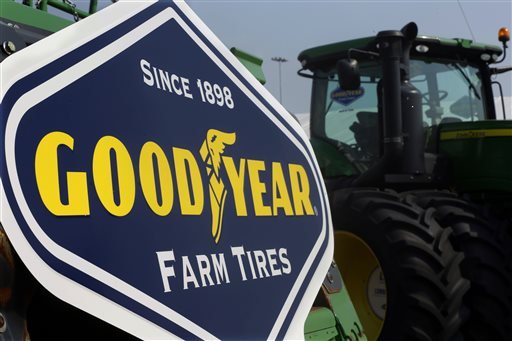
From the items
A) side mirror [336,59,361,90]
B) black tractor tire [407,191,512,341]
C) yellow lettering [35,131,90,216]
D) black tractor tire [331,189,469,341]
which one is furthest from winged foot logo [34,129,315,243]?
side mirror [336,59,361,90]

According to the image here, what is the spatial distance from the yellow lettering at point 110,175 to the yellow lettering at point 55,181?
1.5 inches

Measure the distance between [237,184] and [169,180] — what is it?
0.81 feet

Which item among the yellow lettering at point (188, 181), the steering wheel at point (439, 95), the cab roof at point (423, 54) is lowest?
the yellow lettering at point (188, 181)

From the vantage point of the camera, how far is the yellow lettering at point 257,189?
1761 mm

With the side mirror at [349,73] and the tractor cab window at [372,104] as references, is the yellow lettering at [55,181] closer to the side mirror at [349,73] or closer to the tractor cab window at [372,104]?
the side mirror at [349,73]

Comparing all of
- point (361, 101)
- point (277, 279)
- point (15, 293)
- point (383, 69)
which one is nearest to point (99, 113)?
point (15, 293)

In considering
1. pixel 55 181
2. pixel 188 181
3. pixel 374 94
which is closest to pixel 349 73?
pixel 374 94

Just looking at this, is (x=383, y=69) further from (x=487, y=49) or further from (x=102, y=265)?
(x=102, y=265)

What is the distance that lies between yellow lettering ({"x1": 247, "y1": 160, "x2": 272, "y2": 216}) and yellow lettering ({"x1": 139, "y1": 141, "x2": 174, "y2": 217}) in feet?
1.02

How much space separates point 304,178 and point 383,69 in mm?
2900

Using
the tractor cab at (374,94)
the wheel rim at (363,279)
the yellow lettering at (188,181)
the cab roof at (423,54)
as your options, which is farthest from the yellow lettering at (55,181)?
the cab roof at (423,54)

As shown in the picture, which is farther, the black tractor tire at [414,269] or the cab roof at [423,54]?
the cab roof at [423,54]

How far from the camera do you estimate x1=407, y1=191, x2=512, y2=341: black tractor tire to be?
13.6 feet

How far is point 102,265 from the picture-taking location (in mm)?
1307
